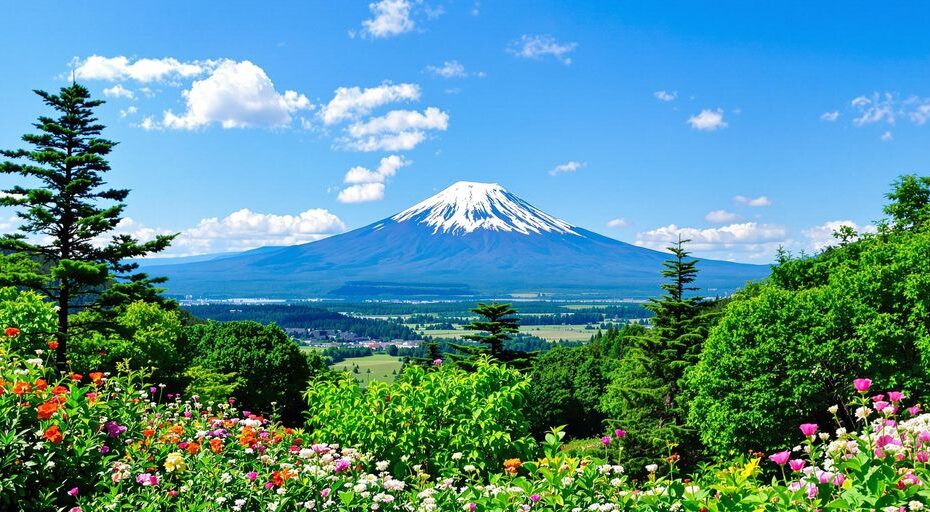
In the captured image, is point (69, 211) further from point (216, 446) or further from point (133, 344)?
point (216, 446)

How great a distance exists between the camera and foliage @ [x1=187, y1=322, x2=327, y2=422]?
34.2 metres

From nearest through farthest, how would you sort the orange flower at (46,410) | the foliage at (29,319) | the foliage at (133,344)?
the orange flower at (46,410) < the foliage at (29,319) < the foliage at (133,344)

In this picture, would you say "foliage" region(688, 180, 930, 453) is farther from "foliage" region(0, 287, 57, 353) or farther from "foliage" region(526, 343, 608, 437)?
"foliage" region(526, 343, 608, 437)

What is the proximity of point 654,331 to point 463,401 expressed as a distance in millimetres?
23941

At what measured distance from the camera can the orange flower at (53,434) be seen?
4488mm

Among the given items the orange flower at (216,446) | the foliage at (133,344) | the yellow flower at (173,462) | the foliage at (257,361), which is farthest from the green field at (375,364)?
the yellow flower at (173,462)

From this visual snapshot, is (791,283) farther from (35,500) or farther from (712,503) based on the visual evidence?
(35,500)

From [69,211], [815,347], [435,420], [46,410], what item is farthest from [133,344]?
[815,347]

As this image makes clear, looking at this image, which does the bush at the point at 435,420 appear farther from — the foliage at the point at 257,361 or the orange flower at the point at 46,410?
the foliage at the point at 257,361

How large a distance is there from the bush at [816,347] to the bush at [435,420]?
12244mm

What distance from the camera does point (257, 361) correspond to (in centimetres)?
3462

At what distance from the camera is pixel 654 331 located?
30016 mm

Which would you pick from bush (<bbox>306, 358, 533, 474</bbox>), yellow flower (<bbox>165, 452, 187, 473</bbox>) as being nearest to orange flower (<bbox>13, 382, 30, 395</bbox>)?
yellow flower (<bbox>165, 452, 187, 473</bbox>)

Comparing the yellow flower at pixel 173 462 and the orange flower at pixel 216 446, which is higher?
the yellow flower at pixel 173 462
